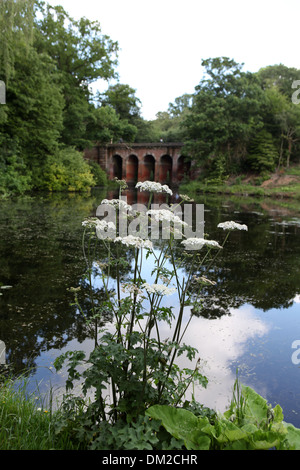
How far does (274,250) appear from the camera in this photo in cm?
723

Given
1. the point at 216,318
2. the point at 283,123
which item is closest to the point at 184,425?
the point at 216,318

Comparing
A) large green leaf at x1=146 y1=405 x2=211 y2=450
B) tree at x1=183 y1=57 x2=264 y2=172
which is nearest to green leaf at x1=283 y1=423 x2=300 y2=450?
large green leaf at x1=146 y1=405 x2=211 y2=450

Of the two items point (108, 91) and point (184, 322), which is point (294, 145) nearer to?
point (108, 91)

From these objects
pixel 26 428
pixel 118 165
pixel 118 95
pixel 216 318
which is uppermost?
pixel 118 95

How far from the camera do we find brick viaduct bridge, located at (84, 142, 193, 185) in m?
36.3

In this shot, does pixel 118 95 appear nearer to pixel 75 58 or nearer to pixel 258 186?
pixel 75 58

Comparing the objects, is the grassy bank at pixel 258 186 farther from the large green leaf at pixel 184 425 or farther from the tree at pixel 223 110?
the large green leaf at pixel 184 425

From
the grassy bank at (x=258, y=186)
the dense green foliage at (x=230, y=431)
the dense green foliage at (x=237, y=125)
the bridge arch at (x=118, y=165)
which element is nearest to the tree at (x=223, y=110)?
the dense green foliage at (x=237, y=125)

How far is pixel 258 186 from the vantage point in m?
26.5

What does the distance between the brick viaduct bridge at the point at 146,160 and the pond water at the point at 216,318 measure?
2829 cm

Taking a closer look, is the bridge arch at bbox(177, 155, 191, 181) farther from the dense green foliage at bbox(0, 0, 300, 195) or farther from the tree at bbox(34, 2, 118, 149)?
the tree at bbox(34, 2, 118, 149)

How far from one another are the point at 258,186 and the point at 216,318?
24381 mm

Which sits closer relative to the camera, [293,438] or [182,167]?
[293,438]

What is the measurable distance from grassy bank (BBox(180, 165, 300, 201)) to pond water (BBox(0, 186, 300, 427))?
1764cm
